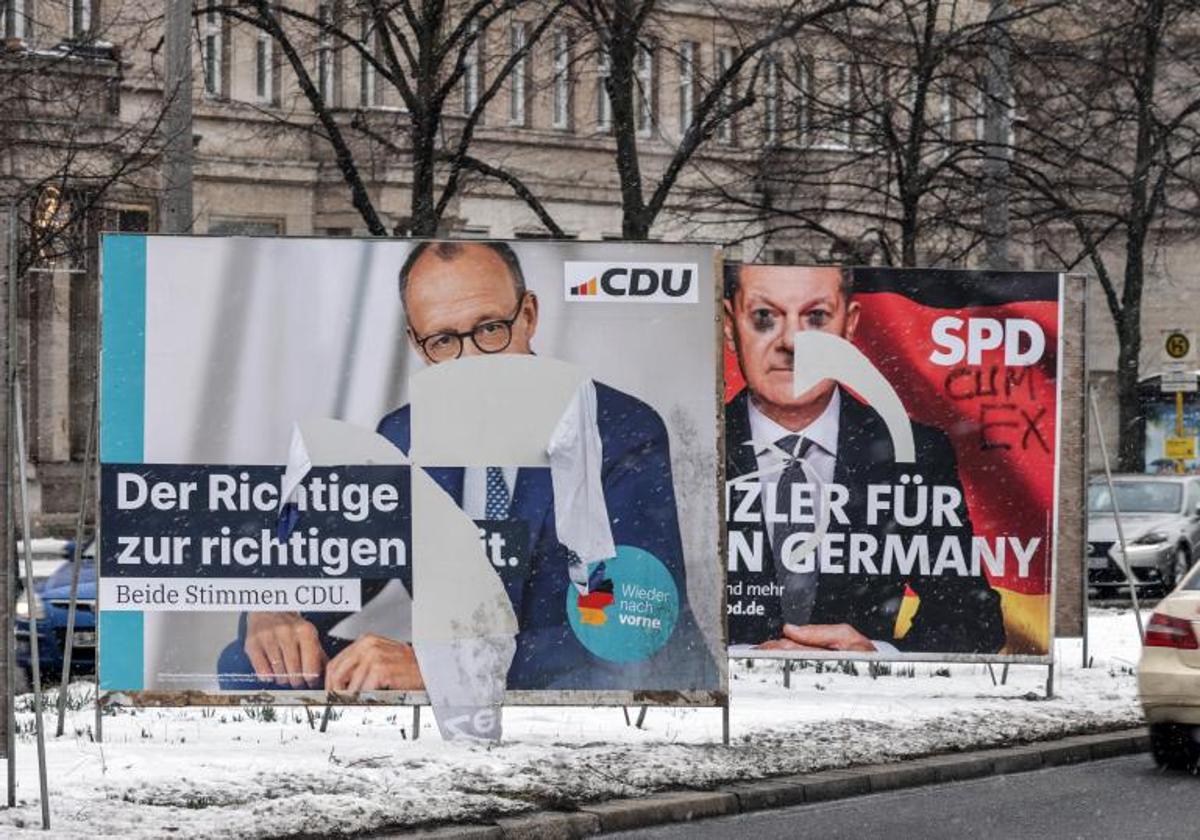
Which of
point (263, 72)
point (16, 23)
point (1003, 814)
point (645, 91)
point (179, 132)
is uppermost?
point (263, 72)

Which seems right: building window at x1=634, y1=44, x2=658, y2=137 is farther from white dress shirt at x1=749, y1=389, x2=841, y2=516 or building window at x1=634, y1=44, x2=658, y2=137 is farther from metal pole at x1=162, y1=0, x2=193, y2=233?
white dress shirt at x1=749, y1=389, x2=841, y2=516

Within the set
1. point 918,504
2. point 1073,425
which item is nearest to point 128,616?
point 918,504

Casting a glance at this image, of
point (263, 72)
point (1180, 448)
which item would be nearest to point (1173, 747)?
point (1180, 448)

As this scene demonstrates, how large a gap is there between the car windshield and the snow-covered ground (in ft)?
49.1

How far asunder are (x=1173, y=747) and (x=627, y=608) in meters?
3.17

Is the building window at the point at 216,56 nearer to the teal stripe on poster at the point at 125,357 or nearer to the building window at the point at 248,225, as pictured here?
the building window at the point at 248,225

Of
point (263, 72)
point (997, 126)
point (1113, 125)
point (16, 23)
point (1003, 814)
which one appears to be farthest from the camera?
point (263, 72)

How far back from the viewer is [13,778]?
1030 cm

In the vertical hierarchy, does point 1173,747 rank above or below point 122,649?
below

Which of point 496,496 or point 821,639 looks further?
point 821,639

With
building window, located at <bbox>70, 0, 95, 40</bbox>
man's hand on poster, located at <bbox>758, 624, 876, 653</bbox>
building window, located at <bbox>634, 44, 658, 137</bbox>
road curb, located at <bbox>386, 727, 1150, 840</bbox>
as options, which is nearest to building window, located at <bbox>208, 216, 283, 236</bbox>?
building window, located at <bbox>634, 44, 658, 137</bbox>

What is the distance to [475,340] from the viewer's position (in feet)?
41.4

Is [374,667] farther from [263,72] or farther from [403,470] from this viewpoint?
[263,72]

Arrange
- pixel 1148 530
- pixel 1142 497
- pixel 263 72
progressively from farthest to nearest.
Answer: pixel 263 72
pixel 1142 497
pixel 1148 530
